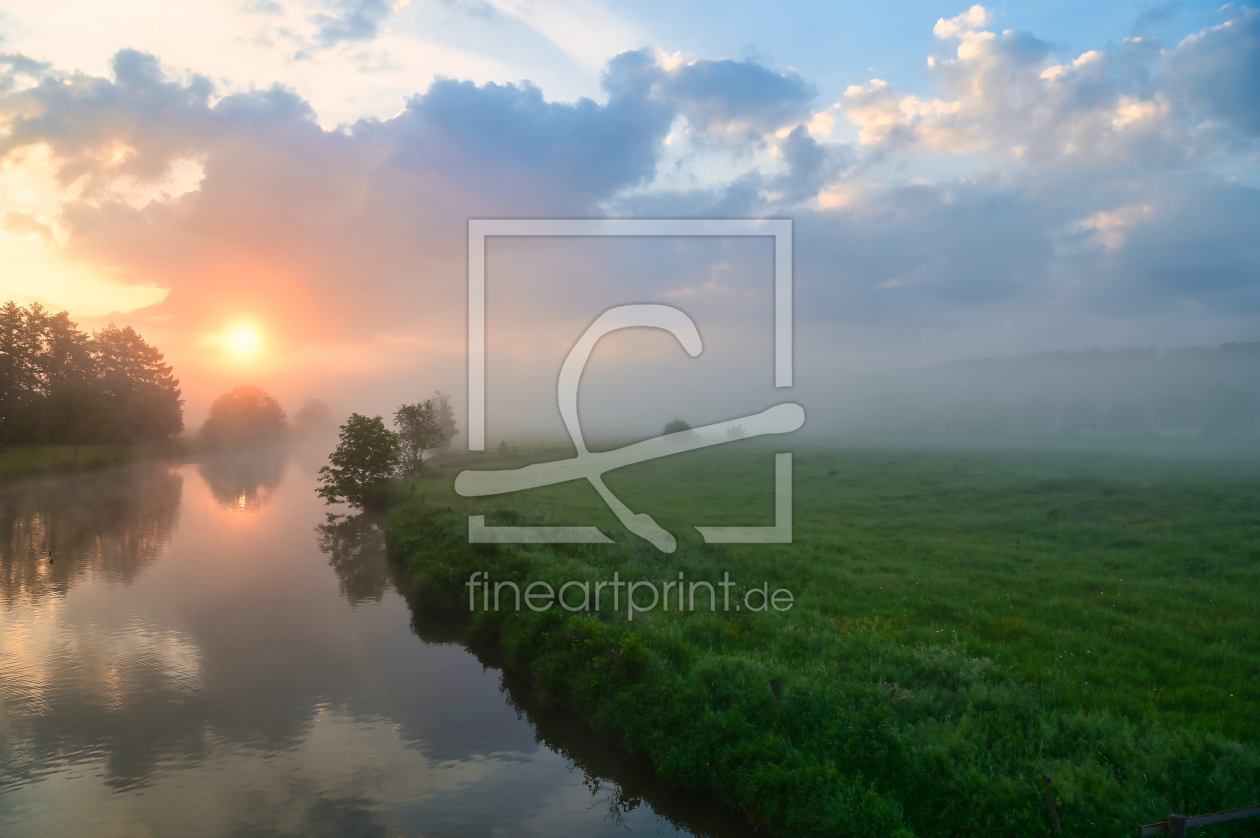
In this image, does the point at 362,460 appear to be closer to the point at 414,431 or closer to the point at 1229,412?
the point at 414,431

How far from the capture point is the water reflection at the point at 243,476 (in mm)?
63459

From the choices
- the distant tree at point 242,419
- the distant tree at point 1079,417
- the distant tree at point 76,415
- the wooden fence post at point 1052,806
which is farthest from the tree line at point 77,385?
the distant tree at point 1079,417

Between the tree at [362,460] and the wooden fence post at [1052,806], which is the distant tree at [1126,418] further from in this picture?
the wooden fence post at [1052,806]

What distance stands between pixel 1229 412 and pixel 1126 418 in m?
14.3

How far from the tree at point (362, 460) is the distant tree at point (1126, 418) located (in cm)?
12493

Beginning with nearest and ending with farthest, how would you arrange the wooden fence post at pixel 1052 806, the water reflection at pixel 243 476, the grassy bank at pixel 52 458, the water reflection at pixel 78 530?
1. the wooden fence post at pixel 1052 806
2. the water reflection at pixel 78 530
3. the water reflection at pixel 243 476
4. the grassy bank at pixel 52 458

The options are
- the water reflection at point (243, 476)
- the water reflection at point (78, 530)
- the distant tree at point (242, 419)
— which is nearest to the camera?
the water reflection at point (78, 530)

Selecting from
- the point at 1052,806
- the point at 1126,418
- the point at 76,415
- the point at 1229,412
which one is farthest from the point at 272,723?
the point at 1229,412

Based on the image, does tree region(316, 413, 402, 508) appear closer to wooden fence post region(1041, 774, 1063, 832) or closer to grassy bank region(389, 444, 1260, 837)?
grassy bank region(389, 444, 1260, 837)

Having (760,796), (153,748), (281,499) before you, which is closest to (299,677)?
(153,748)

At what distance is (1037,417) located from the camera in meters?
132

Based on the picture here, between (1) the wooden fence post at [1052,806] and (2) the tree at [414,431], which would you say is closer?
(1) the wooden fence post at [1052,806]

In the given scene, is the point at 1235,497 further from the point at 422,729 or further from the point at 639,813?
the point at 422,729

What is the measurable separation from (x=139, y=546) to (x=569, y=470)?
95.1ft
